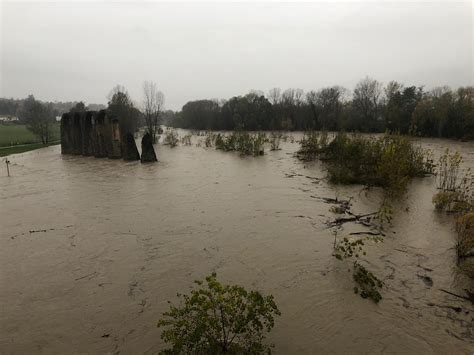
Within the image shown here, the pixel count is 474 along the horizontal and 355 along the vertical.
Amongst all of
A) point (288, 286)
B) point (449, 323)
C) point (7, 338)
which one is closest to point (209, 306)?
point (288, 286)

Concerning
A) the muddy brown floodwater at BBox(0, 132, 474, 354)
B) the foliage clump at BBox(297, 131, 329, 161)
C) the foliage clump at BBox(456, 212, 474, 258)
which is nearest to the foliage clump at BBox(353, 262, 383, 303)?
the muddy brown floodwater at BBox(0, 132, 474, 354)

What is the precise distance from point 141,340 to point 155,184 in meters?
8.81

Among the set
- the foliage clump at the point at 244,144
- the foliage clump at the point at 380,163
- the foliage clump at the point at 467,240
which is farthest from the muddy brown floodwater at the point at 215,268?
the foliage clump at the point at 244,144

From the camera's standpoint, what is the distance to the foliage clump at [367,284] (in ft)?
13.7

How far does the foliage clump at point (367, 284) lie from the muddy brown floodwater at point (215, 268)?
0.11 meters

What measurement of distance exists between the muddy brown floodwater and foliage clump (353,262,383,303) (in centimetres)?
11

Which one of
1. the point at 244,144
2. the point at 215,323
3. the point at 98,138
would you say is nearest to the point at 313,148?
the point at 244,144

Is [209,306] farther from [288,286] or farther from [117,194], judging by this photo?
[117,194]

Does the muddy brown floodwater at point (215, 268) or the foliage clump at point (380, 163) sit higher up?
the foliage clump at point (380, 163)

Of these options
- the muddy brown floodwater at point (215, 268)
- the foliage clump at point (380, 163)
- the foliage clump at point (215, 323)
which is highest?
the foliage clump at point (380, 163)

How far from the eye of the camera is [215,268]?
5.08m

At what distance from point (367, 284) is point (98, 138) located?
66.2ft

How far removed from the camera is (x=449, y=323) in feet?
12.1

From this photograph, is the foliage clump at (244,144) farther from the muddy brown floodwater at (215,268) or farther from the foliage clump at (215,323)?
the foliage clump at (215,323)
